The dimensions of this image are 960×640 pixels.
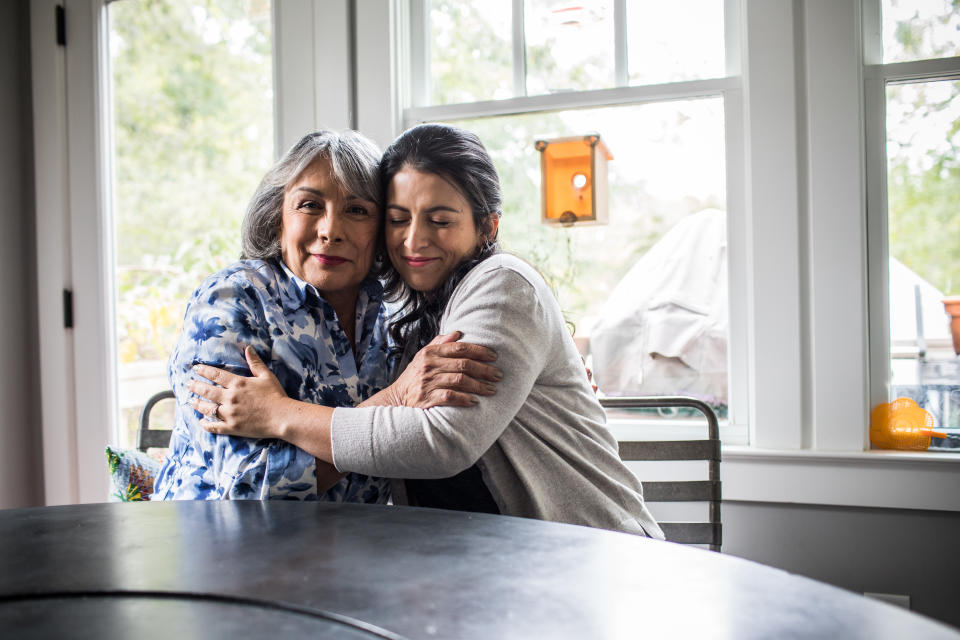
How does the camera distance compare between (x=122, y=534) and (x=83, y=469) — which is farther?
(x=83, y=469)

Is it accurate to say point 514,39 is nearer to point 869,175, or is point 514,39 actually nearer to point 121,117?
point 869,175

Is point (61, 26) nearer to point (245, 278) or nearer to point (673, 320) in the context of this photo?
point (245, 278)

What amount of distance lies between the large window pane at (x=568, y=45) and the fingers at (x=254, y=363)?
1330 millimetres

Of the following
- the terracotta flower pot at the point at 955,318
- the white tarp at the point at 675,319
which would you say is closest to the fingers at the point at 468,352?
the white tarp at the point at 675,319

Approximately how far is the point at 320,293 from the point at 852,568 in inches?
61.6

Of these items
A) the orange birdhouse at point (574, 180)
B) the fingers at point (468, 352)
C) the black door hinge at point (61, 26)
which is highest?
the black door hinge at point (61, 26)

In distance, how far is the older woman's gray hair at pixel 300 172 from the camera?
1432mm

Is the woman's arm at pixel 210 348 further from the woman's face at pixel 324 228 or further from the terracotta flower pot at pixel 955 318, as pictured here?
the terracotta flower pot at pixel 955 318

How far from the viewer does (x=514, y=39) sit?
2221 mm

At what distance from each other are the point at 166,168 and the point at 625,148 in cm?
178

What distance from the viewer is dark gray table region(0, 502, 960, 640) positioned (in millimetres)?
594

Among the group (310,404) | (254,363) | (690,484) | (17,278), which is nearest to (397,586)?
(310,404)

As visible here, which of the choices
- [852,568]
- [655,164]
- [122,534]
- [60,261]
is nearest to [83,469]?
[60,261]

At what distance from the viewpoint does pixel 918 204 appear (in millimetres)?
1890
